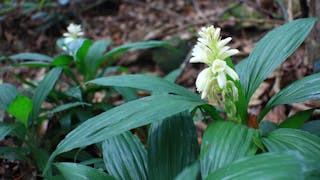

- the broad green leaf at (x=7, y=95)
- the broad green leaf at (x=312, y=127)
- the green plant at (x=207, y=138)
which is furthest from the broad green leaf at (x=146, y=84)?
the broad green leaf at (x=7, y=95)

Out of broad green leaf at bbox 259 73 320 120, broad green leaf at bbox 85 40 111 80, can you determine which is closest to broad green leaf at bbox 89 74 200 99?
broad green leaf at bbox 259 73 320 120

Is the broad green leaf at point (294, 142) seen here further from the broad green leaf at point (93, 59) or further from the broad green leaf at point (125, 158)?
the broad green leaf at point (93, 59)

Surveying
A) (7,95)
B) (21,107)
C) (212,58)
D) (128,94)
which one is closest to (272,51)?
(212,58)

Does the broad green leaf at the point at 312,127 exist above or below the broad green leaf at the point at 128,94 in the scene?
below

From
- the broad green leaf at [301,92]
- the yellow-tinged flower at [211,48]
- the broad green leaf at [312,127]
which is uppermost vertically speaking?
the yellow-tinged flower at [211,48]

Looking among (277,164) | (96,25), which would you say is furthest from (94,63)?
(96,25)

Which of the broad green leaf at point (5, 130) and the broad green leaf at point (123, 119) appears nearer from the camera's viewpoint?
the broad green leaf at point (123, 119)

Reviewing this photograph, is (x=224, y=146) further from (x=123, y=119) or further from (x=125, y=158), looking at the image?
(x=125, y=158)
